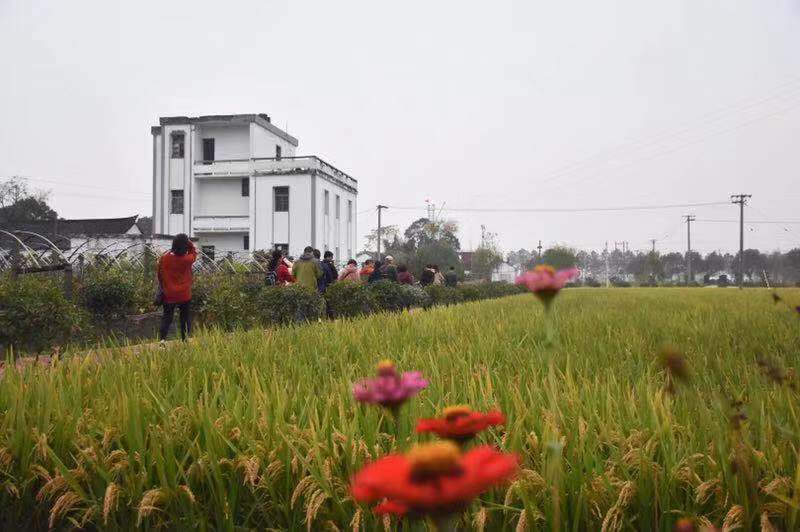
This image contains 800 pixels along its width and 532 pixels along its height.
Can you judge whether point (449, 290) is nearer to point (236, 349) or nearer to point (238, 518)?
point (236, 349)

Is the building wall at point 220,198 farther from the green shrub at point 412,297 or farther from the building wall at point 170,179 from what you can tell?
the green shrub at point 412,297

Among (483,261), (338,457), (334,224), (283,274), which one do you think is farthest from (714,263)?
(338,457)

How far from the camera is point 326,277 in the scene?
13.5 m

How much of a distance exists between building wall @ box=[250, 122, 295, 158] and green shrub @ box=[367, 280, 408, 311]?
20.8 m

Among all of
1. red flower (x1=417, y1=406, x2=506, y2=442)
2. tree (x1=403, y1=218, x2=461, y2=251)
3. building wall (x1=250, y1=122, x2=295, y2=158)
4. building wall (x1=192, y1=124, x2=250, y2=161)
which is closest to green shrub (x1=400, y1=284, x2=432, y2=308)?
red flower (x1=417, y1=406, x2=506, y2=442)

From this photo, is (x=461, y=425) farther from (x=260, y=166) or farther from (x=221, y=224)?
(x=221, y=224)

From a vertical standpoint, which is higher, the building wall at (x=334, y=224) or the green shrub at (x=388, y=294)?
the building wall at (x=334, y=224)

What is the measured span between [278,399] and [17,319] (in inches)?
232

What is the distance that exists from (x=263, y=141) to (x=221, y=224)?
5.13m

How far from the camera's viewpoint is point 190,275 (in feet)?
26.6

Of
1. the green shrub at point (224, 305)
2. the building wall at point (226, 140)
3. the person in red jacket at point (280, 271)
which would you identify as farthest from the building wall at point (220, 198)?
the green shrub at point (224, 305)

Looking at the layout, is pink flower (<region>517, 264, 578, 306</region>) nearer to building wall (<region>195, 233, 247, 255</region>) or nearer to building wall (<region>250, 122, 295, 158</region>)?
building wall (<region>250, 122, 295, 158</region>)

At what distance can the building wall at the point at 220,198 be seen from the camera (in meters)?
32.3

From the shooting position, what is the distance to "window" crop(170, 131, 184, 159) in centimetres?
3225
